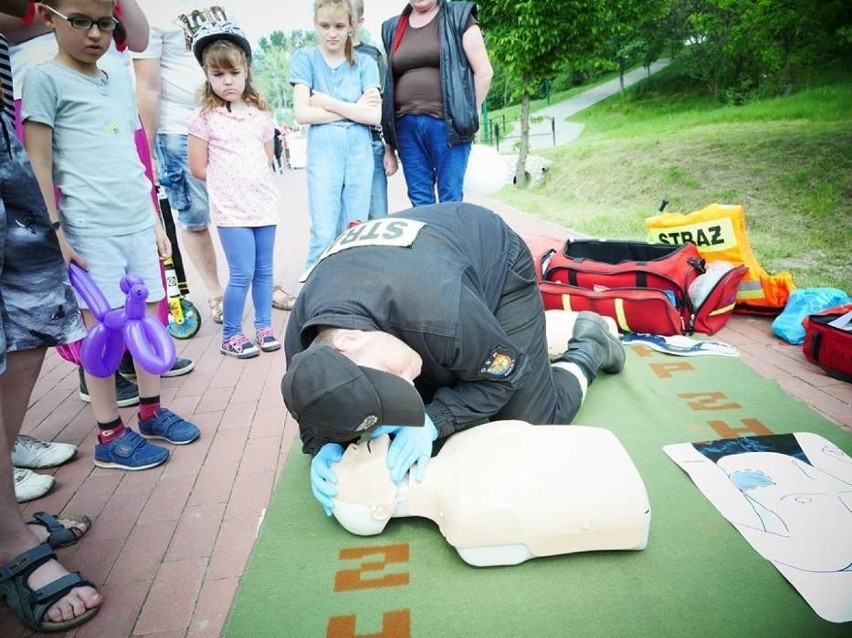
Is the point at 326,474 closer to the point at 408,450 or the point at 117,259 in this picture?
the point at 408,450

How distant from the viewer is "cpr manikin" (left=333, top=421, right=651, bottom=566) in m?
1.40

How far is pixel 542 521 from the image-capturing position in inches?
54.9

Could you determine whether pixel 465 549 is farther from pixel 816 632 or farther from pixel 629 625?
pixel 816 632

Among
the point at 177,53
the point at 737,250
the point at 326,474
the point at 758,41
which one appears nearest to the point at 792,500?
the point at 326,474

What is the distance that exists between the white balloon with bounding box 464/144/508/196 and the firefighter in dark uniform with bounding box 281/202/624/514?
5.90ft

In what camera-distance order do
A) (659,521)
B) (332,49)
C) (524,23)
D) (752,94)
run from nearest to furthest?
(659,521), (332,49), (524,23), (752,94)

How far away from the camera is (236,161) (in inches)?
112

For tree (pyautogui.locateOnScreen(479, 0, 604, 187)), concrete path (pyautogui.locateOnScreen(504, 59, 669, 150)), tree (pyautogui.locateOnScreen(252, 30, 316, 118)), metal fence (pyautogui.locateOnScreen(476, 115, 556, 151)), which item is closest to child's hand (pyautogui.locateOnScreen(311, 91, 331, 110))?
tree (pyautogui.locateOnScreen(479, 0, 604, 187))

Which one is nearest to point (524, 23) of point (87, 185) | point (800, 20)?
point (800, 20)

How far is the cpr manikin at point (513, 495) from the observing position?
1.40 meters

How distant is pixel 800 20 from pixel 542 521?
841cm

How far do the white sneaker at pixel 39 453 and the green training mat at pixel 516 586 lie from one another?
96 cm

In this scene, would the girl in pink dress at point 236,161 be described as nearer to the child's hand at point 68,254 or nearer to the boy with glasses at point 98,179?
the boy with glasses at point 98,179

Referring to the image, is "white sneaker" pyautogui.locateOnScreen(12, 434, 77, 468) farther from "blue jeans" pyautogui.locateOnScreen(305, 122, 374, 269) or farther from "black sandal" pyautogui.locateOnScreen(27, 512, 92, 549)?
"blue jeans" pyautogui.locateOnScreen(305, 122, 374, 269)
